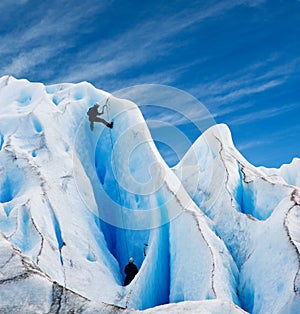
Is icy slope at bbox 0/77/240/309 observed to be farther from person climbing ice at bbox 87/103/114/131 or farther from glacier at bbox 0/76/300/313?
person climbing ice at bbox 87/103/114/131

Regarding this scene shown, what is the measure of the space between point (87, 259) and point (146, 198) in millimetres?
3257

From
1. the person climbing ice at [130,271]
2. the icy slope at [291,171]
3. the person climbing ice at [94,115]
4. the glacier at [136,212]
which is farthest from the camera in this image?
the icy slope at [291,171]

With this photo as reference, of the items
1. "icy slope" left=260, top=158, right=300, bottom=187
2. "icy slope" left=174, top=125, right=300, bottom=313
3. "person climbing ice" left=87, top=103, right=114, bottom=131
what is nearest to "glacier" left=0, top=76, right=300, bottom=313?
"icy slope" left=174, top=125, right=300, bottom=313

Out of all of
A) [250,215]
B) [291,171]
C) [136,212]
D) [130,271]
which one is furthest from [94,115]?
[291,171]

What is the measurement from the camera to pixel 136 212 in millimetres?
17203

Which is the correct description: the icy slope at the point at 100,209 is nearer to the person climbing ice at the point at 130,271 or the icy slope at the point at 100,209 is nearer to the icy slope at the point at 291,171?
the person climbing ice at the point at 130,271

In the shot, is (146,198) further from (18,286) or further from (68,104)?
(18,286)

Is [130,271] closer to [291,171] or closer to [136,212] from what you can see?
[136,212]

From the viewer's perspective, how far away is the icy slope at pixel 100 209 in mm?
14062

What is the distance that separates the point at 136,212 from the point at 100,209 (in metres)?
1.82

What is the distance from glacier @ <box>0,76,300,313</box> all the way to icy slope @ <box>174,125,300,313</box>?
0.14 feet

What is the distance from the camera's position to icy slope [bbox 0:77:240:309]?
14062 millimetres

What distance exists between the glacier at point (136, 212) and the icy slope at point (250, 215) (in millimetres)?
44

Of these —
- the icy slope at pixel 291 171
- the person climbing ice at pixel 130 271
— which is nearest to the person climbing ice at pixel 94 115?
the person climbing ice at pixel 130 271
